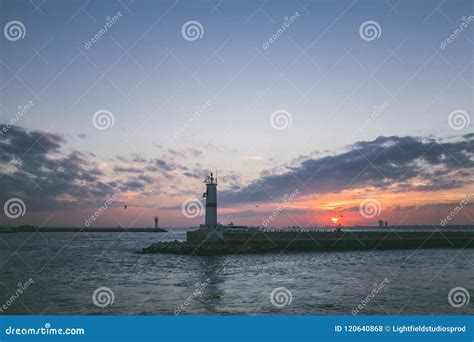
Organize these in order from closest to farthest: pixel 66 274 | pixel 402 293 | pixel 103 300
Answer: pixel 103 300
pixel 402 293
pixel 66 274

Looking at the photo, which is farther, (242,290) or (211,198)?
(211,198)

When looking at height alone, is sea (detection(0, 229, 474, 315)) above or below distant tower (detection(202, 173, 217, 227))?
below

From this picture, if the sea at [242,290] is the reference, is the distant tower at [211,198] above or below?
above

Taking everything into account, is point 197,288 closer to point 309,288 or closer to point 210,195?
point 309,288

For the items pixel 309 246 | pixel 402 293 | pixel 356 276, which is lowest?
pixel 402 293

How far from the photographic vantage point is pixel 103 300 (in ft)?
65.0

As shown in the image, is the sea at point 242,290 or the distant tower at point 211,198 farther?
the distant tower at point 211,198

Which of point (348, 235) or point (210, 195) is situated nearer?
point (210, 195)

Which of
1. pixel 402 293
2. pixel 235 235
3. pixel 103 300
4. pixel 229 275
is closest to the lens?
pixel 103 300

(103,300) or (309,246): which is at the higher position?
(309,246)

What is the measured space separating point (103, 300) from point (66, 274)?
12.7m

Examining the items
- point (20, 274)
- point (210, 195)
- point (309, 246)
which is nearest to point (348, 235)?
point (309, 246)

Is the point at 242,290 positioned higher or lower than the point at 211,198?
lower

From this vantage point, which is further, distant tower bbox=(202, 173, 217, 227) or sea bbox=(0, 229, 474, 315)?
distant tower bbox=(202, 173, 217, 227)
